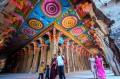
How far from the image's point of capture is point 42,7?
17.6ft

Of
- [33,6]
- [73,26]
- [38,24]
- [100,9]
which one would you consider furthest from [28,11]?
[100,9]

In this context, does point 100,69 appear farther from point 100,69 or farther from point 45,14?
point 45,14

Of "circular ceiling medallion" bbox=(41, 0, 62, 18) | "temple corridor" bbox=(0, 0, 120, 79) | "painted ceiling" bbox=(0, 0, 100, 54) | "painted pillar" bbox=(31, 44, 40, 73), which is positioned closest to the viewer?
"temple corridor" bbox=(0, 0, 120, 79)

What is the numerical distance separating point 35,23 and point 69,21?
12.5 ft

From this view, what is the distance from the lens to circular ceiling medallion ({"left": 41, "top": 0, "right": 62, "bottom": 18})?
5.11m

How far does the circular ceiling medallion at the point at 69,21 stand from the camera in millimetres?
6529

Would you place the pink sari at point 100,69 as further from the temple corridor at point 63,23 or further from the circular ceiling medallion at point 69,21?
the circular ceiling medallion at point 69,21

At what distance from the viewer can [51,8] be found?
18.4 feet

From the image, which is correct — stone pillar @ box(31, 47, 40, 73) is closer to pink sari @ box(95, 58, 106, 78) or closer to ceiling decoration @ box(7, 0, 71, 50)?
ceiling decoration @ box(7, 0, 71, 50)

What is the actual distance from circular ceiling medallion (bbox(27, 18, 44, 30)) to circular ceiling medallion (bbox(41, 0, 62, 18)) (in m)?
1.44

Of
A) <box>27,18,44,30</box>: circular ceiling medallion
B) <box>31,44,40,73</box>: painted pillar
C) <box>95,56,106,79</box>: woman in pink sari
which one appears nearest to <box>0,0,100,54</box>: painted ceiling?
<box>27,18,44,30</box>: circular ceiling medallion

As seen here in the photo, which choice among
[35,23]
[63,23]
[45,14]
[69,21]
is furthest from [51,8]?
[35,23]

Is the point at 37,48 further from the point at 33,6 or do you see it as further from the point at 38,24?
the point at 33,6

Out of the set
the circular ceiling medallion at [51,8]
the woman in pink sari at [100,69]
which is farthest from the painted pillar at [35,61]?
the woman in pink sari at [100,69]
